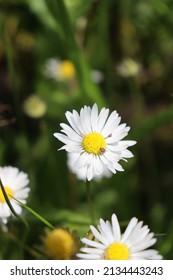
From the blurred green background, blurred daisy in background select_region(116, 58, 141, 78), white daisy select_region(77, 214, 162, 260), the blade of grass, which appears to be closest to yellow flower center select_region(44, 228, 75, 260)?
white daisy select_region(77, 214, 162, 260)

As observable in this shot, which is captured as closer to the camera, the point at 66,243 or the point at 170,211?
the point at 66,243

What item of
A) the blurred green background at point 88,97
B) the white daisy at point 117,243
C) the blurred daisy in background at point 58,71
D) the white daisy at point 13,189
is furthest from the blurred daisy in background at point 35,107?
the white daisy at point 117,243

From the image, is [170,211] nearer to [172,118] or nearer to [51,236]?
[172,118]

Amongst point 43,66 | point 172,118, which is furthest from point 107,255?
point 43,66

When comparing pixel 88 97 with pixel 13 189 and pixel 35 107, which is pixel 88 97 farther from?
pixel 13 189
